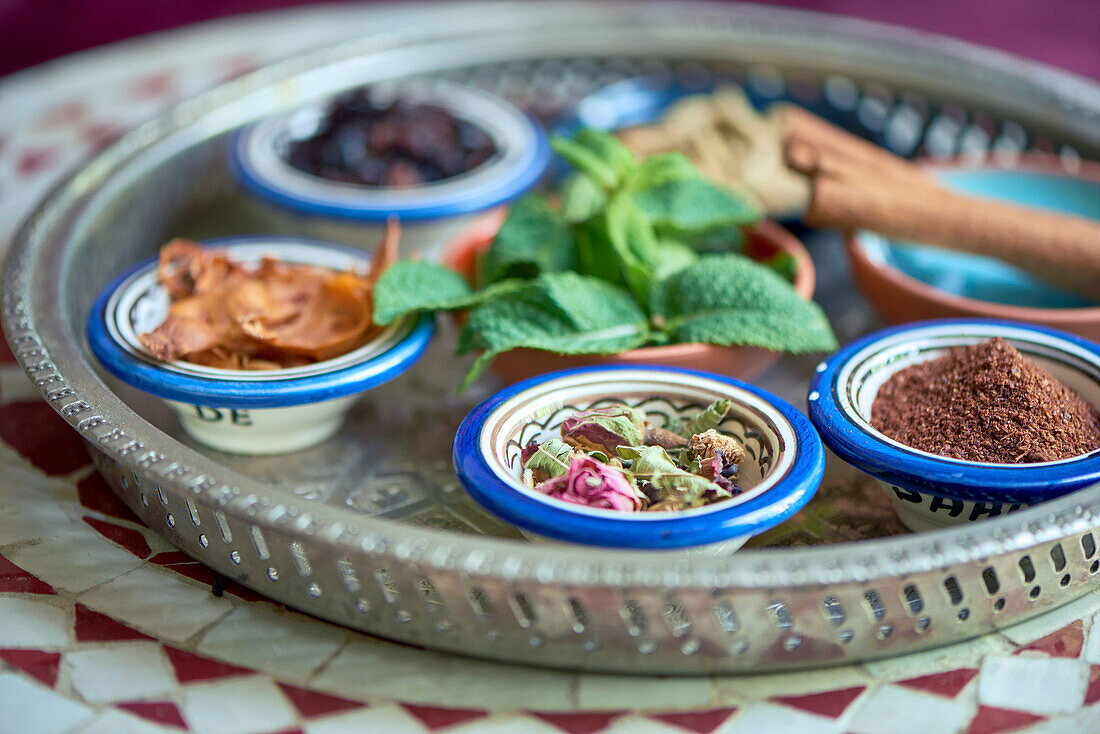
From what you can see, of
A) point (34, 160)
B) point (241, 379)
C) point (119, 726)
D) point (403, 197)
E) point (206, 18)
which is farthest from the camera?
point (206, 18)

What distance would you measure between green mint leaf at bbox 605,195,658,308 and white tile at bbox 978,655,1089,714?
1.35ft

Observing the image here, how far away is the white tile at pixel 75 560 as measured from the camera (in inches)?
30.8

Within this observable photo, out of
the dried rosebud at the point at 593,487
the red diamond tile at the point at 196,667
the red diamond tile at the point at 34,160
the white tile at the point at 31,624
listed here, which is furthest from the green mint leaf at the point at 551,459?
the red diamond tile at the point at 34,160

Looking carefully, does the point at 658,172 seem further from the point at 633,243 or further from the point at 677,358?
the point at 677,358

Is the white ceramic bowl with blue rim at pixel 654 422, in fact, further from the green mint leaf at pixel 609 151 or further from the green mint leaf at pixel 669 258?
the green mint leaf at pixel 609 151

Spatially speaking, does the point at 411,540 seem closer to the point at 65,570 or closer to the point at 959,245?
the point at 65,570

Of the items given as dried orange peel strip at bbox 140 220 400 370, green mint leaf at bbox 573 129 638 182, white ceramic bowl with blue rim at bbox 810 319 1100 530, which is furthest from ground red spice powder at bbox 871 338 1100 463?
dried orange peel strip at bbox 140 220 400 370

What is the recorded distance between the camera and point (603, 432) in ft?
2.56

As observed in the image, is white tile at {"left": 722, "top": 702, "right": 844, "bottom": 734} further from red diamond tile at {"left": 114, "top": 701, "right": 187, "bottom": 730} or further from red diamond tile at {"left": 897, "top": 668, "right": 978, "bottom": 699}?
red diamond tile at {"left": 114, "top": 701, "right": 187, "bottom": 730}

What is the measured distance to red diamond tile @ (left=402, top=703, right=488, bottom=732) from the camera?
661 millimetres

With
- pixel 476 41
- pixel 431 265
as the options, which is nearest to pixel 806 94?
pixel 476 41

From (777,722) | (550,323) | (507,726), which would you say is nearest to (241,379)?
(550,323)

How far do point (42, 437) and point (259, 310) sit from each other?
0.73ft

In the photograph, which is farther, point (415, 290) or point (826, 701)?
point (415, 290)
